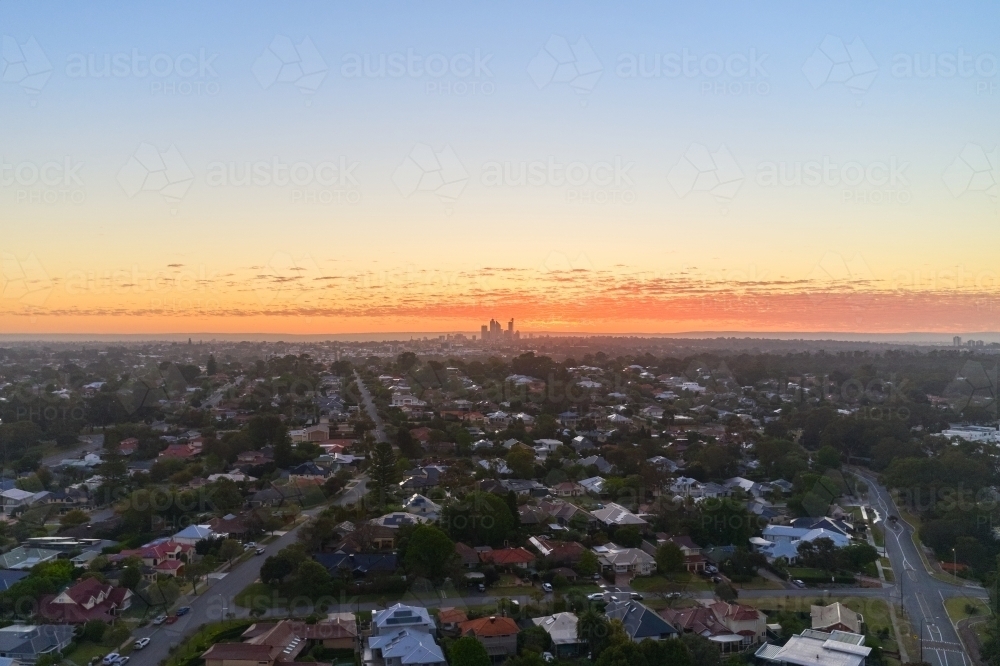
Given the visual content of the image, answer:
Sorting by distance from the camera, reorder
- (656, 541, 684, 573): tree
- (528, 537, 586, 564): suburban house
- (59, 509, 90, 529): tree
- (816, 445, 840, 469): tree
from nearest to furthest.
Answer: (656, 541, 684, 573): tree < (528, 537, 586, 564): suburban house < (59, 509, 90, 529): tree < (816, 445, 840, 469): tree

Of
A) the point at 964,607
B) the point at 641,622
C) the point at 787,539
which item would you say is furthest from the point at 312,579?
the point at 964,607

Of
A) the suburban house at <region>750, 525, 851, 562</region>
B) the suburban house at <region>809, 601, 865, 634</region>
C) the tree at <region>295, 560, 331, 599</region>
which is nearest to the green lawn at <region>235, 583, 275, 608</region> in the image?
the tree at <region>295, 560, 331, 599</region>

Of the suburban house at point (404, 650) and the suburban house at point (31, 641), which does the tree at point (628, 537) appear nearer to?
the suburban house at point (404, 650)

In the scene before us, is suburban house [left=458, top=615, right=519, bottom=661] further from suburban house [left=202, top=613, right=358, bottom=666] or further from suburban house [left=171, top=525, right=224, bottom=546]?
suburban house [left=171, top=525, right=224, bottom=546]

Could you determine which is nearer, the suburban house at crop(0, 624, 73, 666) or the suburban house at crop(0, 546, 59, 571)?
the suburban house at crop(0, 624, 73, 666)

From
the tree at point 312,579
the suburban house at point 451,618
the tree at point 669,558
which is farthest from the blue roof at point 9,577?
the tree at point 669,558

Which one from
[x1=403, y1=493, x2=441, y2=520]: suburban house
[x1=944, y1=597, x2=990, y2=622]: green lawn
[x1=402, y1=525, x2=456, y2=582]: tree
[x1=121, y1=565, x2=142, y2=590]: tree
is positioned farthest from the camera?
[x1=403, y1=493, x2=441, y2=520]: suburban house

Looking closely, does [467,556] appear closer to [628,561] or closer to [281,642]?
[628,561]
